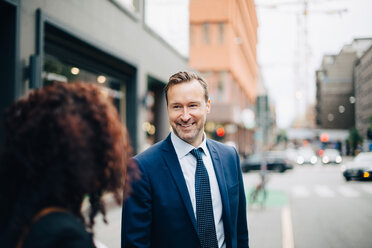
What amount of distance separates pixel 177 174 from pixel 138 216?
0.37 m

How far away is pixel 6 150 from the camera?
4.49ft

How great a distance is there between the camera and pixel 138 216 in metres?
2.24

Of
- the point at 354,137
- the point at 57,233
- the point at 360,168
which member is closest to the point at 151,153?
the point at 57,233

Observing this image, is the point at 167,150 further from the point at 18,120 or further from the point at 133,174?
the point at 18,120

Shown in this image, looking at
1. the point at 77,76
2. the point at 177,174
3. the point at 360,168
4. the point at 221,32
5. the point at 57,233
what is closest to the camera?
the point at 57,233

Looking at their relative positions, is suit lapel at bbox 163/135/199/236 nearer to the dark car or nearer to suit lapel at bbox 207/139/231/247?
suit lapel at bbox 207/139/231/247

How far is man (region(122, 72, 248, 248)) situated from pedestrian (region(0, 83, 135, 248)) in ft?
2.71

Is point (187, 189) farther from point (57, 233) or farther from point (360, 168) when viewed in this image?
point (360, 168)

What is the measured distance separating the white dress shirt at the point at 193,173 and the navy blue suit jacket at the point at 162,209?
0.13 ft

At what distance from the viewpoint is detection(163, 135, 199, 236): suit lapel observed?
7.39 ft

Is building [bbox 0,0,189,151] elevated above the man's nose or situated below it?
above

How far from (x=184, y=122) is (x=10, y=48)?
509 cm

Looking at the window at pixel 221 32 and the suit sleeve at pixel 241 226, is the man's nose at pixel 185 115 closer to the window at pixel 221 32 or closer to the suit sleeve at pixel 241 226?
the suit sleeve at pixel 241 226

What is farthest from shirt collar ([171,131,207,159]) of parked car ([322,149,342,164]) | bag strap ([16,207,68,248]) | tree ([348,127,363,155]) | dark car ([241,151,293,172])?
parked car ([322,149,342,164])
